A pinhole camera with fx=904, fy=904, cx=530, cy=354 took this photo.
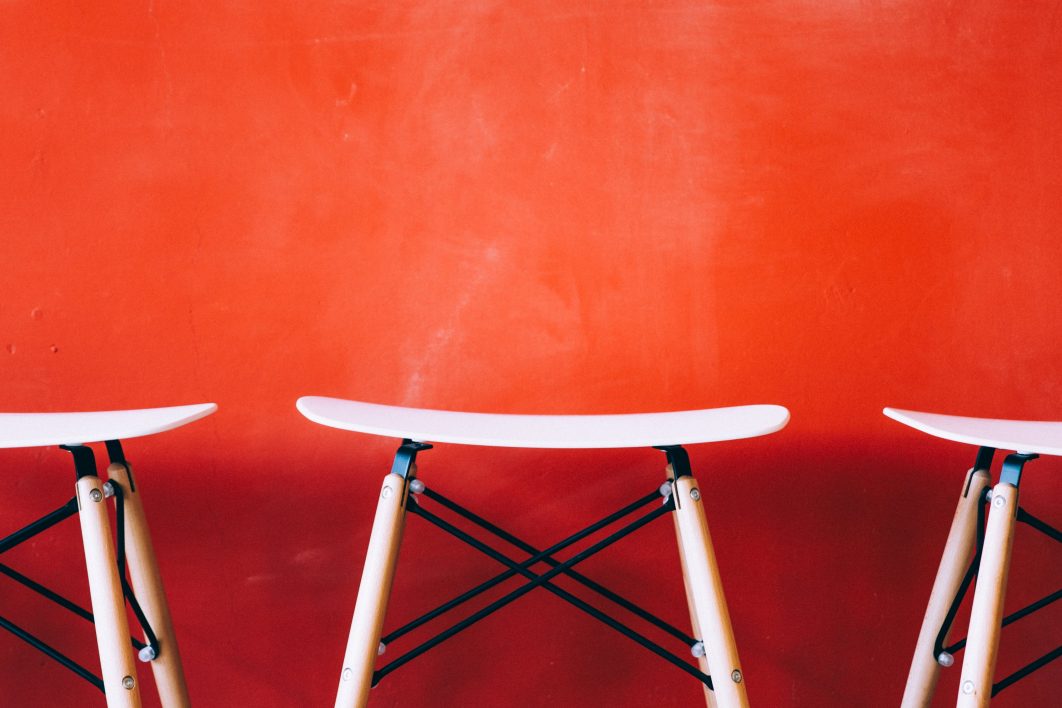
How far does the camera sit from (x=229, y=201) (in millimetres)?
1389

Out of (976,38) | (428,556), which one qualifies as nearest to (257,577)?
(428,556)

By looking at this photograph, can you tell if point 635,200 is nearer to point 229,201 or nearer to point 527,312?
point 527,312

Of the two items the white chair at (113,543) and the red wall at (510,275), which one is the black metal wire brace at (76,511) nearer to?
the white chair at (113,543)

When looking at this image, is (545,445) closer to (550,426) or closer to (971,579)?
(550,426)

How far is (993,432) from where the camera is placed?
1.03 meters

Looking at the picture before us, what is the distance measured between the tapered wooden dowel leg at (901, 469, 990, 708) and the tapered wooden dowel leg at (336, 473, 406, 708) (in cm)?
70

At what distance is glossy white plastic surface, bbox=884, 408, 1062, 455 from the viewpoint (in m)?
0.91

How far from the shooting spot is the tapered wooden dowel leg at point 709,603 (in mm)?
940

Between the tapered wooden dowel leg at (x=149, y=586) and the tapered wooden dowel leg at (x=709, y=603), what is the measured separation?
0.65 metres

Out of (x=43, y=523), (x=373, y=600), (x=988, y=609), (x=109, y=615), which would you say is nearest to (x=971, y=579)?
(x=988, y=609)

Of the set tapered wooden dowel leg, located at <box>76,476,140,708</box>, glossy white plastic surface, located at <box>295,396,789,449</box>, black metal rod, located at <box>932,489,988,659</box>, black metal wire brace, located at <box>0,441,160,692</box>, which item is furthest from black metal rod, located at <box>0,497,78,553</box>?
black metal rod, located at <box>932,489,988,659</box>

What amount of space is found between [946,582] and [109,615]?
993 mm

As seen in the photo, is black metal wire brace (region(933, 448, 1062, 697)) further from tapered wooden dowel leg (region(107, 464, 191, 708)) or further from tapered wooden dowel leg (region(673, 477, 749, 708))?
tapered wooden dowel leg (region(107, 464, 191, 708))

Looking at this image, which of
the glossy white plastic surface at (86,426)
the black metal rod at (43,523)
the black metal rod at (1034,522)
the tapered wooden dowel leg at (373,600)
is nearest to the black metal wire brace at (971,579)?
the black metal rod at (1034,522)
